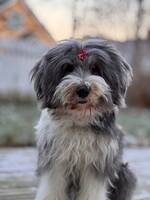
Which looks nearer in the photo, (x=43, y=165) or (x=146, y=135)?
(x=43, y=165)

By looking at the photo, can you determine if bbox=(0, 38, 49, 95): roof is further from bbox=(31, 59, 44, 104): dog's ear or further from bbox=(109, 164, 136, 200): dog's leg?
bbox=(31, 59, 44, 104): dog's ear

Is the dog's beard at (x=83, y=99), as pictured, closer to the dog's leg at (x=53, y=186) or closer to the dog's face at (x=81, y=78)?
the dog's face at (x=81, y=78)

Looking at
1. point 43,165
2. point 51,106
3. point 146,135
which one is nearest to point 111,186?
point 43,165

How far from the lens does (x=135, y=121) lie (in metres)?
8.20

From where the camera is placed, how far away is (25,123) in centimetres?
688

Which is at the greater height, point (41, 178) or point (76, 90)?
point (76, 90)

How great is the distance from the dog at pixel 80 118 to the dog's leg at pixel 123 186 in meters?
0.02

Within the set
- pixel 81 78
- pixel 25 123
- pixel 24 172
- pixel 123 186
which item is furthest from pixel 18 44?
pixel 81 78

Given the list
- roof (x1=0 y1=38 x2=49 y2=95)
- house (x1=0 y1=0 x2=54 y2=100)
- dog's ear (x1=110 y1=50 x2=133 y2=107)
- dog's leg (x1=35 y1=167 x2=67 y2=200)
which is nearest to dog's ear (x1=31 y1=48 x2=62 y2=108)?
dog's ear (x1=110 y1=50 x2=133 y2=107)

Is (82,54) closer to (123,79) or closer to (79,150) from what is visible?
(123,79)

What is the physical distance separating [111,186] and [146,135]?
12.4 feet

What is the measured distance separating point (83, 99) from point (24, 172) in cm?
192

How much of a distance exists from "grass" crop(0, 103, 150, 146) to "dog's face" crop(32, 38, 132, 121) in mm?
2968

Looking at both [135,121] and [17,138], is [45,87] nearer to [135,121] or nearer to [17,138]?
[17,138]
